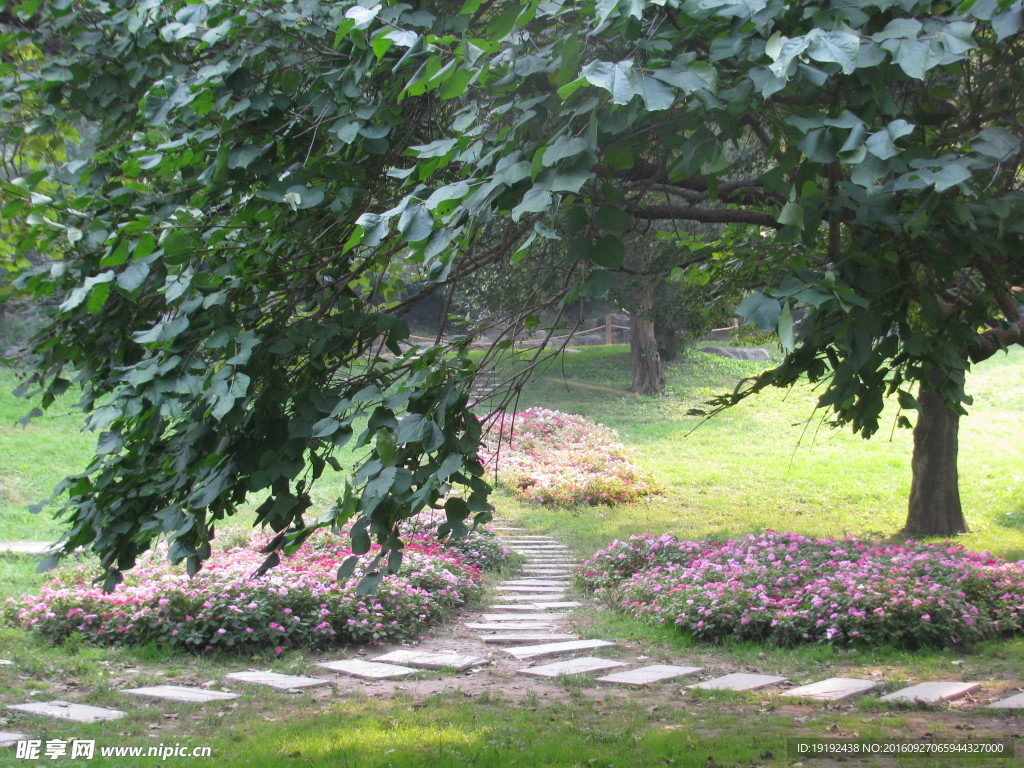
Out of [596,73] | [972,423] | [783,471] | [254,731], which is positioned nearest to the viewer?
[596,73]

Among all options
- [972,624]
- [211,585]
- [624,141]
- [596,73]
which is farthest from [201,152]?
[972,624]

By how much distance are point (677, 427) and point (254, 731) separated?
16993 millimetres

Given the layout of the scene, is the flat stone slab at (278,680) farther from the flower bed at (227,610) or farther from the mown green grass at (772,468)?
the mown green grass at (772,468)

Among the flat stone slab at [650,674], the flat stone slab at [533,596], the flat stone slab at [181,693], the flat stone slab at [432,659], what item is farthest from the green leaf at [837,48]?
the flat stone slab at [533,596]

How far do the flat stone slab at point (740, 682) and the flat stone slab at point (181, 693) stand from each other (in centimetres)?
307

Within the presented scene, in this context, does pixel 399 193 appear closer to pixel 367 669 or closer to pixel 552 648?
pixel 367 669

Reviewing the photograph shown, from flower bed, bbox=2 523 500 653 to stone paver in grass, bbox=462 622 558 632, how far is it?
1.35 ft

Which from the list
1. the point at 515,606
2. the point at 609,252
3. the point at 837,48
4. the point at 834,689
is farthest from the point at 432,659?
the point at 837,48

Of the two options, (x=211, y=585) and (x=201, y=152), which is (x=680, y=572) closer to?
(x=211, y=585)

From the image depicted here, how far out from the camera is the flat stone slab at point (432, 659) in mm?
6258

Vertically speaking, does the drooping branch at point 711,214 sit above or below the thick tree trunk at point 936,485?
above

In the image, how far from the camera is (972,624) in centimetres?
650

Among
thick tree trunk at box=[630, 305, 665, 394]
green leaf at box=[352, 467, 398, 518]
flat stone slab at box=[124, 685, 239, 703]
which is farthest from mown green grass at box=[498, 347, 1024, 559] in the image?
green leaf at box=[352, 467, 398, 518]

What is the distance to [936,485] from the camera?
11.3m
